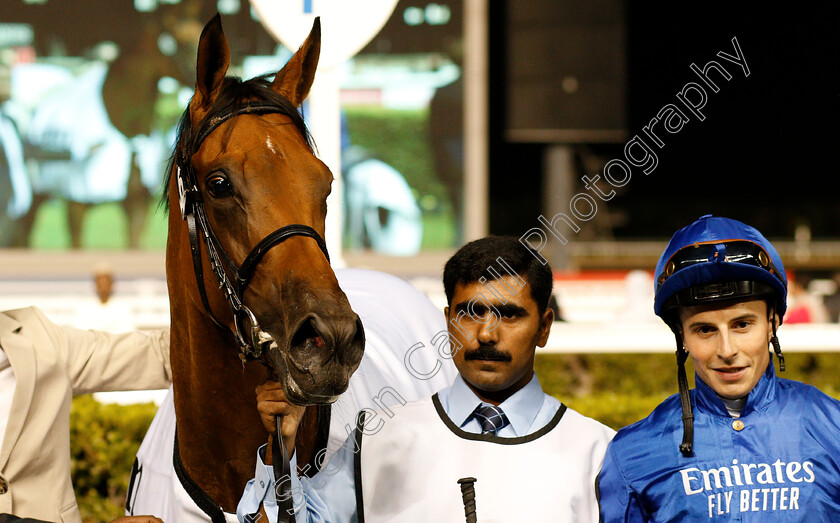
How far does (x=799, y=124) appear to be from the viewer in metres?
17.5

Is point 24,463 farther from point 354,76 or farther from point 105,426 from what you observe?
point 354,76

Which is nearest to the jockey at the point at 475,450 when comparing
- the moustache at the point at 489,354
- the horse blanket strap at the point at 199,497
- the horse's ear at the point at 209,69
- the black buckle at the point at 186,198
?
the moustache at the point at 489,354

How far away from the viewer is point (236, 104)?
2.10 m

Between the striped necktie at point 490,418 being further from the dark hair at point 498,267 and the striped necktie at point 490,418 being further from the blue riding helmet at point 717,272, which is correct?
the blue riding helmet at point 717,272

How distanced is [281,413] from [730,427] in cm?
91

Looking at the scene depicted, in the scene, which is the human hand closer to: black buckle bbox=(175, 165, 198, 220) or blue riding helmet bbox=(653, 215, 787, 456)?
black buckle bbox=(175, 165, 198, 220)

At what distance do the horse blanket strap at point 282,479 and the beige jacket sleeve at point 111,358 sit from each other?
2.96 ft

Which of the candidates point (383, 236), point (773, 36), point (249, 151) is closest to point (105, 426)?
point (249, 151)

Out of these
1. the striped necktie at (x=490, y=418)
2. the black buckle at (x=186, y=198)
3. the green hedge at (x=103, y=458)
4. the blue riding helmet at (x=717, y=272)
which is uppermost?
the black buckle at (x=186, y=198)

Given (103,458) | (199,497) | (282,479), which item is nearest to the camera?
A: (282,479)

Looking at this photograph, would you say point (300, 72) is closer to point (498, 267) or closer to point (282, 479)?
point (498, 267)

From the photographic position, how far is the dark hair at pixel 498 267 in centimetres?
188

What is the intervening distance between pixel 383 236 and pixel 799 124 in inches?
450

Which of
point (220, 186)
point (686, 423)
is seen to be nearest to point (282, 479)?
point (220, 186)
